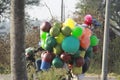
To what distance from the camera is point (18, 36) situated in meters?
7.69

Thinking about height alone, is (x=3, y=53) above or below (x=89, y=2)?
below

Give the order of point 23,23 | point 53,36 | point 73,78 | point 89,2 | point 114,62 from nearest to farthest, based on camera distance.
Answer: point 23,23 < point 53,36 < point 73,78 < point 114,62 < point 89,2

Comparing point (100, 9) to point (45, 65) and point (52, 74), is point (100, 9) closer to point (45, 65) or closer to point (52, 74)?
point (52, 74)

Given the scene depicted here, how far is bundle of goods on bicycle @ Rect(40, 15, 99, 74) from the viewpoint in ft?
30.7

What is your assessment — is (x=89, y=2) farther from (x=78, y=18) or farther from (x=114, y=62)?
(x=114, y=62)

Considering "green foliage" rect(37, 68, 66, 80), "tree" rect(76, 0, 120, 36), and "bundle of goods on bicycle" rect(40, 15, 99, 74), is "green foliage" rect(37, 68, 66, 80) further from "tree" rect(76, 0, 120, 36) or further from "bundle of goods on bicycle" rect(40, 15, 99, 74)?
"tree" rect(76, 0, 120, 36)

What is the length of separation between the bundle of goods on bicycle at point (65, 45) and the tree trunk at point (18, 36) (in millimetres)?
1690

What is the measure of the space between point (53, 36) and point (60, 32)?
19 cm

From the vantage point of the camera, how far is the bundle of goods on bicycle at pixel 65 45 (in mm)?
9371

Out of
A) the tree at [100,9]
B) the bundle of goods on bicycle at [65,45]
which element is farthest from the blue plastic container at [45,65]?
the tree at [100,9]

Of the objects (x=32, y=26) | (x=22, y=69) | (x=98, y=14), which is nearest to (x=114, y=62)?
(x=98, y=14)

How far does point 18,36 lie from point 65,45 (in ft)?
6.02

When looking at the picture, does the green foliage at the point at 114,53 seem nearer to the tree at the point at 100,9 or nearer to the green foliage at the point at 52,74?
the tree at the point at 100,9

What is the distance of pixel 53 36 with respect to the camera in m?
9.53
